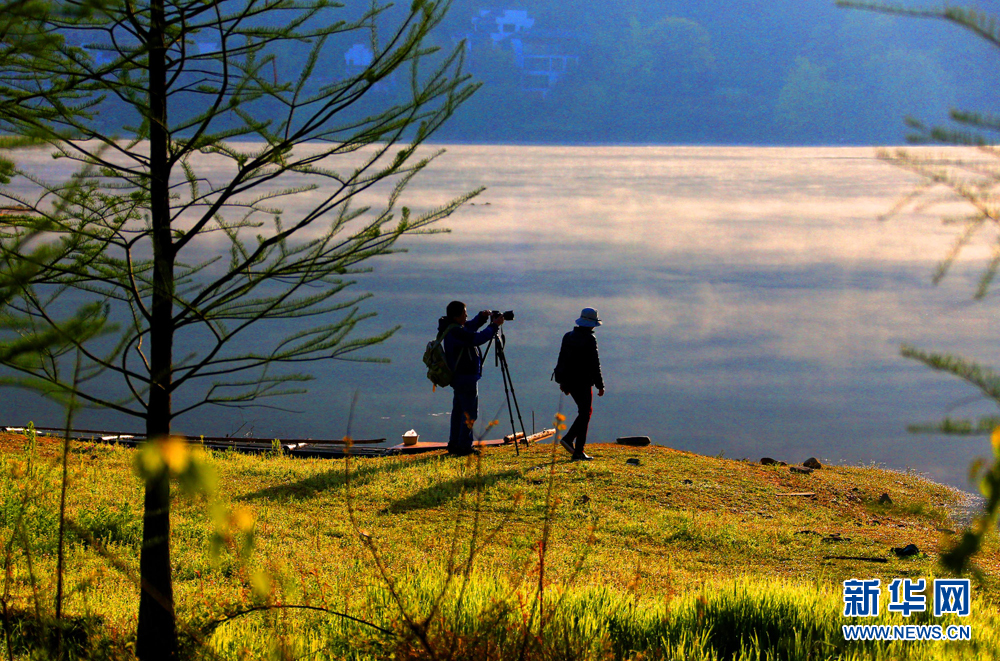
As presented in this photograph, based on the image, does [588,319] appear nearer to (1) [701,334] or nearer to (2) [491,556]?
(2) [491,556]

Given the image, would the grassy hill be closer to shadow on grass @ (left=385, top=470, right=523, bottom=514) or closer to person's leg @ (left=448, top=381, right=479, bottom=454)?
shadow on grass @ (left=385, top=470, right=523, bottom=514)

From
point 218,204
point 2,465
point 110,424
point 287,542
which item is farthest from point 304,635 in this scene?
point 110,424

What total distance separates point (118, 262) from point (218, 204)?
0.66m

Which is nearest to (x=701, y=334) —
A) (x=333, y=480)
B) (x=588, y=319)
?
(x=588, y=319)

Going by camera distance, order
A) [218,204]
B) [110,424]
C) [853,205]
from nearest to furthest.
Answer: [218,204] < [110,424] < [853,205]

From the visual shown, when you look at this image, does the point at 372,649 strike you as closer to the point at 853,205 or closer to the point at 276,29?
the point at 276,29

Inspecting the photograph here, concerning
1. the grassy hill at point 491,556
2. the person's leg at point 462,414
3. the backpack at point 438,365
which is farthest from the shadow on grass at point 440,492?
the backpack at point 438,365

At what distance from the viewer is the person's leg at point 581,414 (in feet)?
38.5

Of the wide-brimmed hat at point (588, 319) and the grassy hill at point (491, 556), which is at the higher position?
the wide-brimmed hat at point (588, 319)

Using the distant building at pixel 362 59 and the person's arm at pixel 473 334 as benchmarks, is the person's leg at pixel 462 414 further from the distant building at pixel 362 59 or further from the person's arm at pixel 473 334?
the distant building at pixel 362 59

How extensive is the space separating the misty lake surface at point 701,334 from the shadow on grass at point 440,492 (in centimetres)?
98

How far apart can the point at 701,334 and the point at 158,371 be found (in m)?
38.4

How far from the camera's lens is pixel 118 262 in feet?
14.4

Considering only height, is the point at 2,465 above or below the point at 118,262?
below
